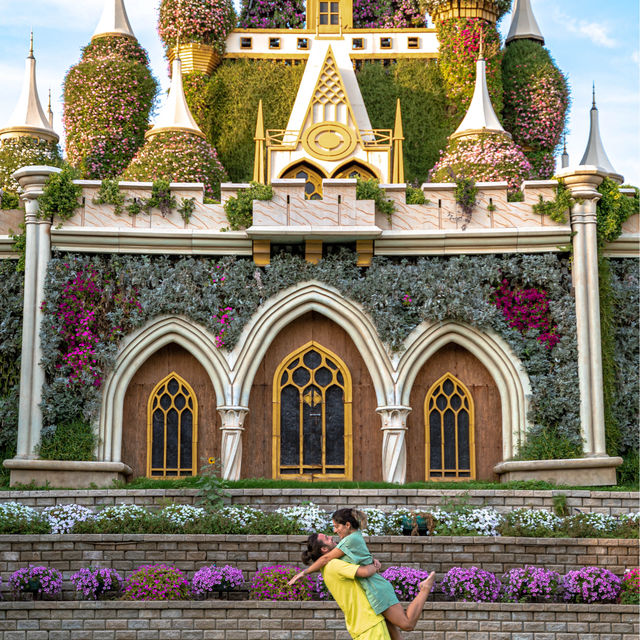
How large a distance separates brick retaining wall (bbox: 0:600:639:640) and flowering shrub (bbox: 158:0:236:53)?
16.6 m

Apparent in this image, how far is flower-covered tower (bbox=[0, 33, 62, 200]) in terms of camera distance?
23062 mm

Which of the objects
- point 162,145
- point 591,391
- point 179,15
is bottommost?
point 591,391

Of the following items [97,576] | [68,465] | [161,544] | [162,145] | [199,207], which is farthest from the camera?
[162,145]

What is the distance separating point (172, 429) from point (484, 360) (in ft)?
18.2

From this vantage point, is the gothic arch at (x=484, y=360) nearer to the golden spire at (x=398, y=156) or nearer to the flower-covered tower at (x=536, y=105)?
the golden spire at (x=398, y=156)

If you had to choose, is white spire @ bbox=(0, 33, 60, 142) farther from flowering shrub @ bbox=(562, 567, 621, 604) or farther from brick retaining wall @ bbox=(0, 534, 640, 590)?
flowering shrub @ bbox=(562, 567, 621, 604)

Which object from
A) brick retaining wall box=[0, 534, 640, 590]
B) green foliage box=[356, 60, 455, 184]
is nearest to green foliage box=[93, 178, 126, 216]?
brick retaining wall box=[0, 534, 640, 590]

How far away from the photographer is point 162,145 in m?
22.2

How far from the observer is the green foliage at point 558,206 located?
20.0 metres

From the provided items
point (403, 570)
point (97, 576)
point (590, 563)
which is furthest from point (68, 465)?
point (590, 563)

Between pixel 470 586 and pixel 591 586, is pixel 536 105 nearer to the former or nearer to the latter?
pixel 591 586

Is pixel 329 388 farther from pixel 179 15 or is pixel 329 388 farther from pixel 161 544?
pixel 179 15

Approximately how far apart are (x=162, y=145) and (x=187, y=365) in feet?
15.3

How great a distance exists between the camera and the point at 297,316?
65.8 feet
